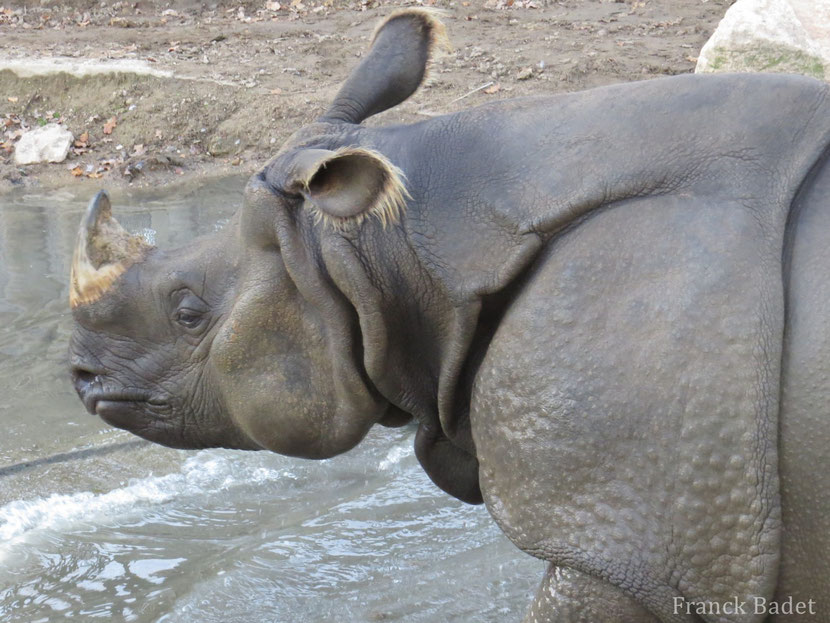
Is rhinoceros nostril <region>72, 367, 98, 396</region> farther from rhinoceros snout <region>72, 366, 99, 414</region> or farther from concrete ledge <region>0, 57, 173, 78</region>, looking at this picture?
concrete ledge <region>0, 57, 173, 78</region>

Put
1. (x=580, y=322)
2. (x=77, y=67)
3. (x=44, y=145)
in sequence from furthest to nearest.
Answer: (x=77, y=67)
(x=44, y=145)
(x=580, y=322)

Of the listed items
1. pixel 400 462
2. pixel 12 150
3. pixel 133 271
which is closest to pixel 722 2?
pixel 12 150

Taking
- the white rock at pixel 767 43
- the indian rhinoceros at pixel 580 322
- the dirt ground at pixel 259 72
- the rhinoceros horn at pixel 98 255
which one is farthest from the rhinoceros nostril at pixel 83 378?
the dirt ground at pixel 259 72

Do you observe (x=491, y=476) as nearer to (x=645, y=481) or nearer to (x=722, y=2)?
(x=645, y=481)

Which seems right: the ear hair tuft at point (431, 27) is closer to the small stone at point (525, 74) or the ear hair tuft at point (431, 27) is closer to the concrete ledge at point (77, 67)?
the small stone at point (525, 74)

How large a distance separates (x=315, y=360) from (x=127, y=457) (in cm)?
297

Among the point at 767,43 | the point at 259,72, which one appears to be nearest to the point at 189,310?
the point at 767,43

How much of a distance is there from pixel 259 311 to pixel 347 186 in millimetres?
483

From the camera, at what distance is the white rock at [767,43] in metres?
8.32

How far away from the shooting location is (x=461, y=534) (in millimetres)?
5004

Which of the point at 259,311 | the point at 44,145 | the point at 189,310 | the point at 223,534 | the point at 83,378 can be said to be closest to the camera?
the point at 259,311

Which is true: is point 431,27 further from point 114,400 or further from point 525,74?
point 525,74

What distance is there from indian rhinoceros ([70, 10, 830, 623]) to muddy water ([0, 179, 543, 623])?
1420 mm

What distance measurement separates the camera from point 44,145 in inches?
441
